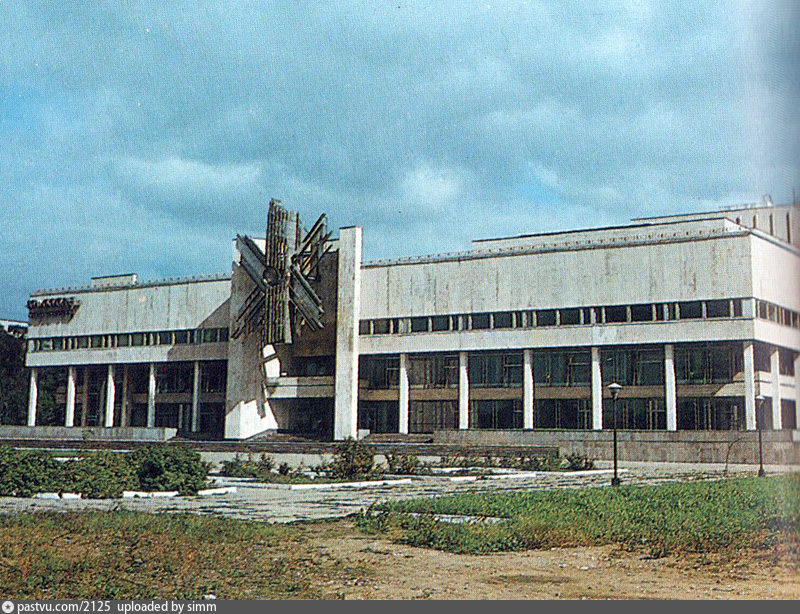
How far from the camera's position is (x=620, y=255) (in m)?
49.1

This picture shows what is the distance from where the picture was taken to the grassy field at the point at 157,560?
375 inches

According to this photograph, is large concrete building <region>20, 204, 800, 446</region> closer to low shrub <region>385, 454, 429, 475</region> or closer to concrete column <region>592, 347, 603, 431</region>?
concrete column <region>592, 347, 603, 431</region>

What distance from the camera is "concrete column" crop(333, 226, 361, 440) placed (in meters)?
55.2

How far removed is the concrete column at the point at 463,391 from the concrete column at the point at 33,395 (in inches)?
1508

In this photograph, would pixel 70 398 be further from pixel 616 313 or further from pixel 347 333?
pixel 616 313

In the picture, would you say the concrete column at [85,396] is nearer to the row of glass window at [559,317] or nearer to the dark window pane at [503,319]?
the row of glass window at [559,317]

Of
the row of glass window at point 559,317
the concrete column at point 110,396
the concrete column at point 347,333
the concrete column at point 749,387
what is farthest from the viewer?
the concrete column at point 110,396

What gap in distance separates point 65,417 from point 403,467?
5071 cm

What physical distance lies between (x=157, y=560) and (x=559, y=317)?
1640 inches

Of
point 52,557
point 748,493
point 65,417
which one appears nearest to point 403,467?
point 748,493

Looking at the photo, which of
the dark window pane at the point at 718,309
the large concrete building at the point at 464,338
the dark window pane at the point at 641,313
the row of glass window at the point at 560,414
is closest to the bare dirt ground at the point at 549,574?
the large concrete building at the point at 464,338

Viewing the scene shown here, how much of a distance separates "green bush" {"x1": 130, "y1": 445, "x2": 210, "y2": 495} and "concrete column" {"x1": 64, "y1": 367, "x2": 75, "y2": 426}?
51.4m

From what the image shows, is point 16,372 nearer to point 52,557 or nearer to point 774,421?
point 52,557

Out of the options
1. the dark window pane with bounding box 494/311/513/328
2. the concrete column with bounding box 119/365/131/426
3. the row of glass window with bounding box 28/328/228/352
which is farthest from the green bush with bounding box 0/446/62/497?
the concrete column with bounding box 119/365/131/426
